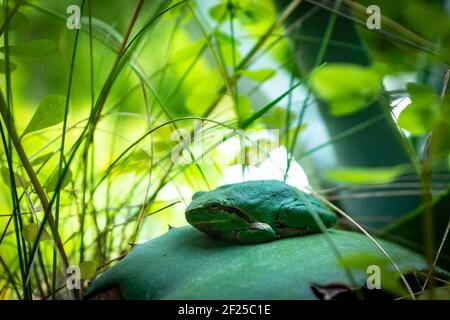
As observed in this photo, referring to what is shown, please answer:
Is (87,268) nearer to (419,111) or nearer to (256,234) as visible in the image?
(256,234)

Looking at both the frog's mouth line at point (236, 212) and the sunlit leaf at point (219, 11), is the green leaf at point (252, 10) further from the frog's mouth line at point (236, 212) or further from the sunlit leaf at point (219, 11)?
the frog's mouth line at point (236, 212)

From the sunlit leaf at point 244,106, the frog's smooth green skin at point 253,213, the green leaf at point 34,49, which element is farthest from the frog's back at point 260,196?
the green leaf at point 34,49

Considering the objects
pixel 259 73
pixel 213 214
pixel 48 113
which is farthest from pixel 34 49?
pixel 259 73

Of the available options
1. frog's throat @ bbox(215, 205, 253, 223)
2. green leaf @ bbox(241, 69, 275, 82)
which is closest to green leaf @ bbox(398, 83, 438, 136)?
frog's throat @ bbox(215, 205, 253, 223)

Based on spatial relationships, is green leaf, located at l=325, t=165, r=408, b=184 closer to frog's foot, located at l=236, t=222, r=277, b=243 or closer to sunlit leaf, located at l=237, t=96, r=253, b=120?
frog's foot, located at l=236, t=222, r=277, b=243

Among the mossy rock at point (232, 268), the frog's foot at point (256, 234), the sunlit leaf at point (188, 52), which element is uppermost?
the sunlit leaf at point (188, 52)

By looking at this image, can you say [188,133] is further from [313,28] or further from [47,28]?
[47,28]
